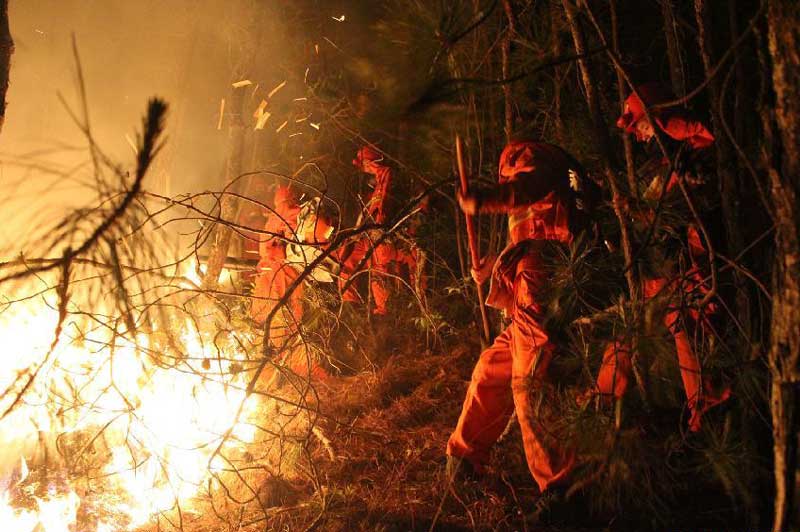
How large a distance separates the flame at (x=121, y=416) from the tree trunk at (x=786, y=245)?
101 inches

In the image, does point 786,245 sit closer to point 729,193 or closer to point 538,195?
point 729,193

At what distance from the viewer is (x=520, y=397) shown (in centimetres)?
301

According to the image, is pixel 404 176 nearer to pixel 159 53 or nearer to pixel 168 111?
pixel 168 111

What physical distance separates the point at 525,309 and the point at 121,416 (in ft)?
8.82

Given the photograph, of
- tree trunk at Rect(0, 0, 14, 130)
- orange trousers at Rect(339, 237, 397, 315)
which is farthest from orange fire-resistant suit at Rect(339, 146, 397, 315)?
tree trunk at Rect(0, 0, 14, 130)

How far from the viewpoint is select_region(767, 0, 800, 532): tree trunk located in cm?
139

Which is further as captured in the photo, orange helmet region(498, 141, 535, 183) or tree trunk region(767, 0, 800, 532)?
orange helmet region(498, 141, 535, 183)

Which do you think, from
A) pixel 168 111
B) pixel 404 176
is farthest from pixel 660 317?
pixel 404 176

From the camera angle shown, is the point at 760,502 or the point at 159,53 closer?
the point at 760,502

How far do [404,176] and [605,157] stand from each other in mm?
2958

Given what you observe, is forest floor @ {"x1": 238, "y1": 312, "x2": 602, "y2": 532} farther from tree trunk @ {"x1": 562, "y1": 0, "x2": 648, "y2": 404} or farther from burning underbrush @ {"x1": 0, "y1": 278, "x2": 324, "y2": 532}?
tree trunk @ {"x1": 562, "y1": 0, "x2": 648, "y2": 404}

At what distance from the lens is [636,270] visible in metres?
3.03

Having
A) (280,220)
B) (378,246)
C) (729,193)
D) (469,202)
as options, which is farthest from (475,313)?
(729,193)

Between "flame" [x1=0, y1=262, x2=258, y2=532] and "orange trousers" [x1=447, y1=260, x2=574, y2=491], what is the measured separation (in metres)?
1.40
